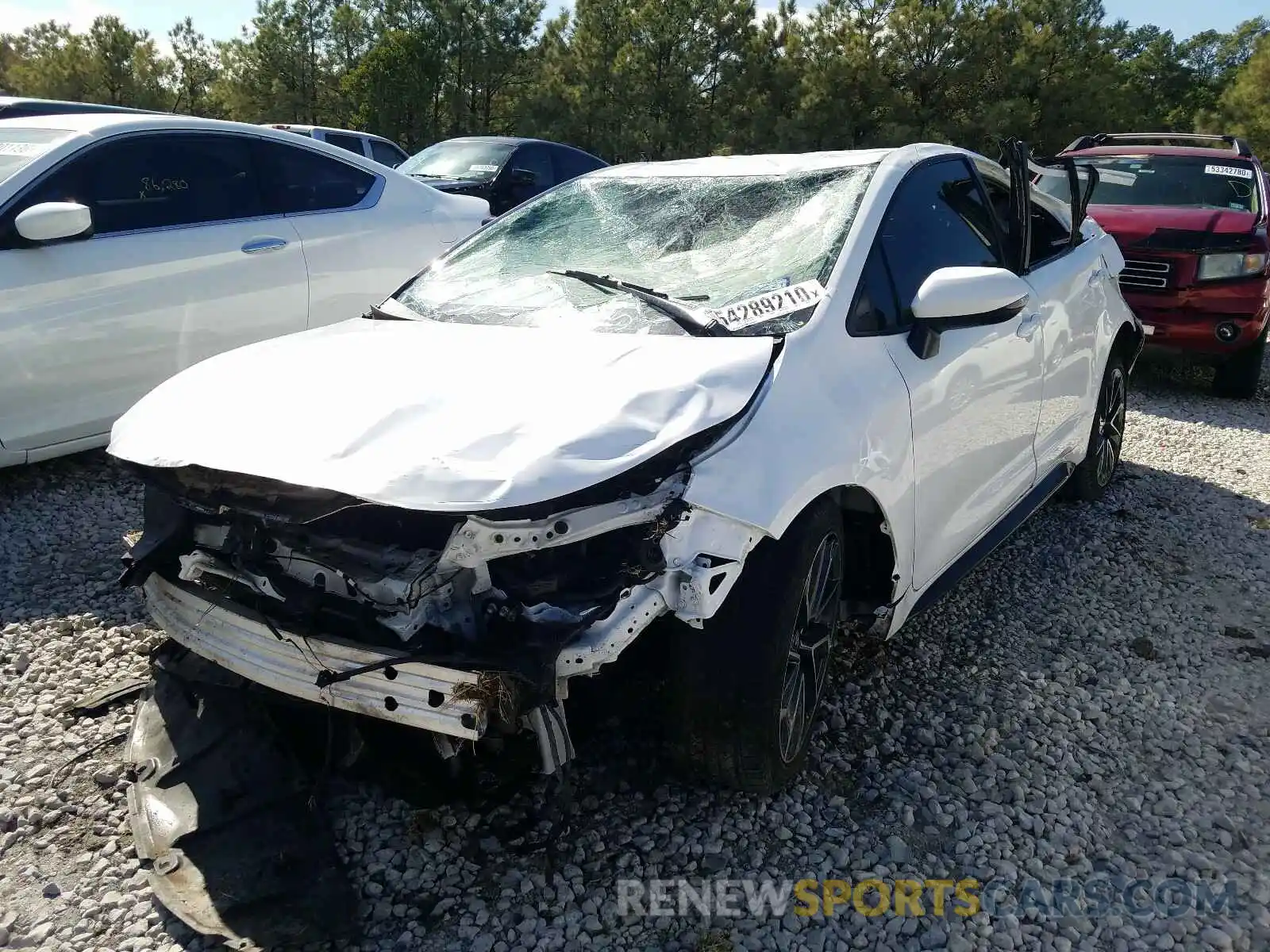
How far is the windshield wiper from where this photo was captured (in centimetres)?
258

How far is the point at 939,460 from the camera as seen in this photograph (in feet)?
9.44

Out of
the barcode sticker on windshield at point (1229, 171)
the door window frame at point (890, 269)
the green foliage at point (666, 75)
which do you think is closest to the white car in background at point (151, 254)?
the door window frame at point (890, 269)

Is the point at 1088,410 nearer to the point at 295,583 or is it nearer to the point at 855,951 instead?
the point at 855,951

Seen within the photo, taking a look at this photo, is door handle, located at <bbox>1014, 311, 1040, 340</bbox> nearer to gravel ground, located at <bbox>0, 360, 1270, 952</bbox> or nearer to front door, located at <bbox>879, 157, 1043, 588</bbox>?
front door, located at <bbox>879, 157, 1043, 588</bbox>

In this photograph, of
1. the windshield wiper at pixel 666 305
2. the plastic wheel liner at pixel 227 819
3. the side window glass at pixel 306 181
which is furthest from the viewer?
the side window glass at pixel 306 181

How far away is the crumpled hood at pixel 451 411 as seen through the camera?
196cm

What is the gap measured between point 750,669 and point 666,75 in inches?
1136

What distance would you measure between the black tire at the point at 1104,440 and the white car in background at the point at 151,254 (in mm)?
3849

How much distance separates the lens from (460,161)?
10578 mm

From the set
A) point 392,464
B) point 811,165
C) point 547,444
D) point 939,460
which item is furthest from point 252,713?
point 811,165

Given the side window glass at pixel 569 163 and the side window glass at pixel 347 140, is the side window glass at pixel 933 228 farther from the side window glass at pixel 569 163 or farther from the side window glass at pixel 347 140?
the side window glass at pixel 347 140

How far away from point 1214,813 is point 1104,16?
93.2 feet

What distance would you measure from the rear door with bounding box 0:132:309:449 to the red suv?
5280 millimetres

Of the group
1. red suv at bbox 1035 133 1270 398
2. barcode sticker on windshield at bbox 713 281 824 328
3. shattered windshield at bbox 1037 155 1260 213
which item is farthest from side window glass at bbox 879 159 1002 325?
shattered windshield at bbox 1037 155 1260 213
